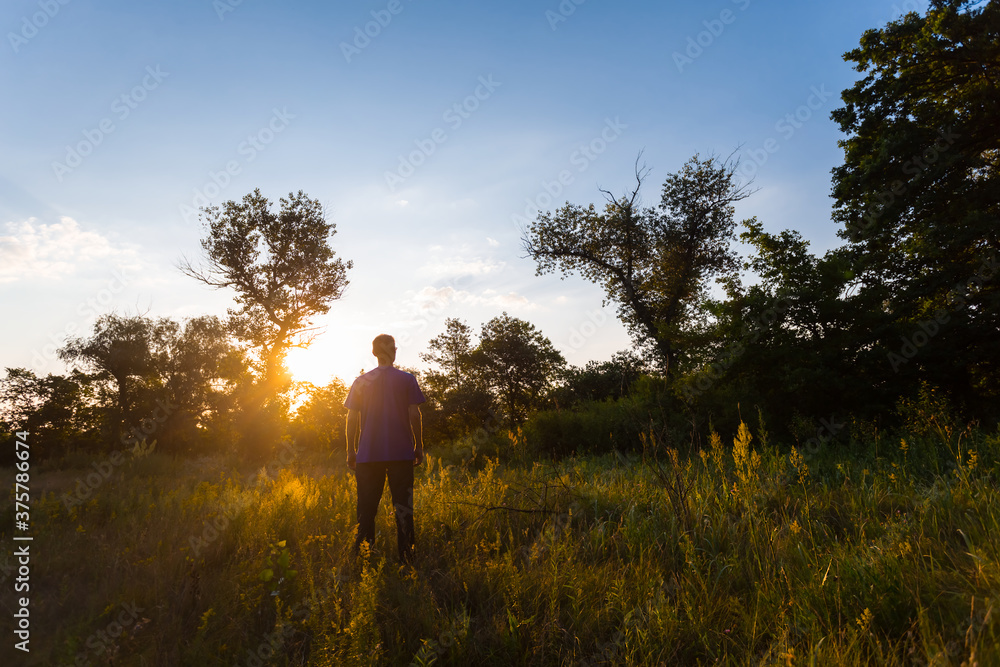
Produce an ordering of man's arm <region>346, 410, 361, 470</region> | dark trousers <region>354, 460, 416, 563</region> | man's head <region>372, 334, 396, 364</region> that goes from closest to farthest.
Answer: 1. dark trousers <region>354, 460, 416, 563</region>
2. man's arm <region>346, 410, 361, 470</region>
3. man's head <region>372, 334, 396, 364</region>

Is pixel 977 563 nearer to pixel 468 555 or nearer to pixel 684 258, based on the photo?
pixel 468 555

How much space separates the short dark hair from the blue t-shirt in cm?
19

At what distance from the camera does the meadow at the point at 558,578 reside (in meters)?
2.64

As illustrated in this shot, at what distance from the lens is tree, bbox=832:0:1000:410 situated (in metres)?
10.0

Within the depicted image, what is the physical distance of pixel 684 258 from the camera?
23406mm

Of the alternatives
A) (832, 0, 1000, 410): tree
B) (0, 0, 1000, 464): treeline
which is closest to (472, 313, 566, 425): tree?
(0, 0, 1000, 464): treeline

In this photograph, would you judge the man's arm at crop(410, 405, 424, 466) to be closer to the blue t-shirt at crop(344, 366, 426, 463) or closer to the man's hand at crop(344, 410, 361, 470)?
the blue t-shirt at crop(344, 366, 426, 463)

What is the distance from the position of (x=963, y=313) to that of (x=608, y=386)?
13.2 meters

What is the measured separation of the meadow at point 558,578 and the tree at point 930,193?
5.39 metres

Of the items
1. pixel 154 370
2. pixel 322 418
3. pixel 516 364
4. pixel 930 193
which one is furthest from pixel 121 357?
pixel 930 193

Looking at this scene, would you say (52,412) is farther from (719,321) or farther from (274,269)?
(719,321)

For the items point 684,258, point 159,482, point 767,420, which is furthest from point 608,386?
point 159,482

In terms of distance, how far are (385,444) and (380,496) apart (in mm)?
482

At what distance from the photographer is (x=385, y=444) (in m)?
4.68
